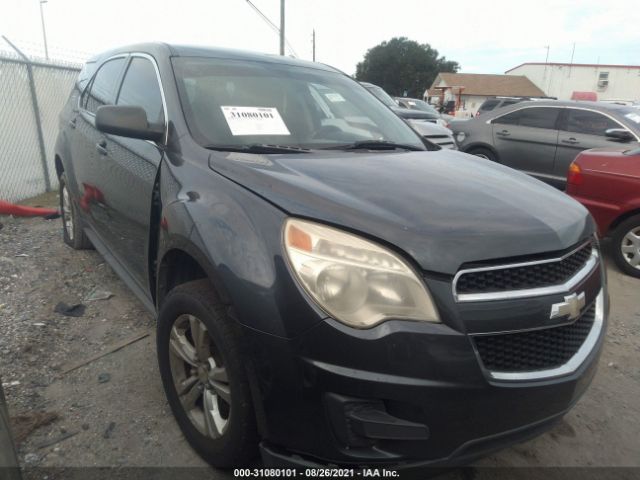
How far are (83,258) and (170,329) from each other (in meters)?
2.78

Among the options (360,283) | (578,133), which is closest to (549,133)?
(578,133)

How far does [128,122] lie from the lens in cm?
236

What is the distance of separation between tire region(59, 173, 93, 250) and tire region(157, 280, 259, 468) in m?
2.52

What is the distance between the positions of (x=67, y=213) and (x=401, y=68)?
77357 mm

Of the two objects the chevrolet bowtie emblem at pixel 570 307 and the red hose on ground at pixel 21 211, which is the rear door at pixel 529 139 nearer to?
the chevrolet bowtie emblem at pixel 570 307

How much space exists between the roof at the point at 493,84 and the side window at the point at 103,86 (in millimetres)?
57219

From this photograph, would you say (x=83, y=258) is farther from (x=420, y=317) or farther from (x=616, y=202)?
(x=616, y=202)

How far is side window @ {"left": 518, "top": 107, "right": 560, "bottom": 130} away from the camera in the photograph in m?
7.63

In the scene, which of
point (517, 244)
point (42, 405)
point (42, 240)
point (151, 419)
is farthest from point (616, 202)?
point (42, 240)

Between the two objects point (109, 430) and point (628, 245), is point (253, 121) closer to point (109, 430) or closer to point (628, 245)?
point (109, 430)

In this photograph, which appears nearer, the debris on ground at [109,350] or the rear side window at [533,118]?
the debris on ground at [109,350]

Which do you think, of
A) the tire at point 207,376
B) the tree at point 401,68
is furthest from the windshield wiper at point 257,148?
the tree at point 401,68

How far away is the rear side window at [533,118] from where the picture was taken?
7.65m

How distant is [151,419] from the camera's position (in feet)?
8.06
